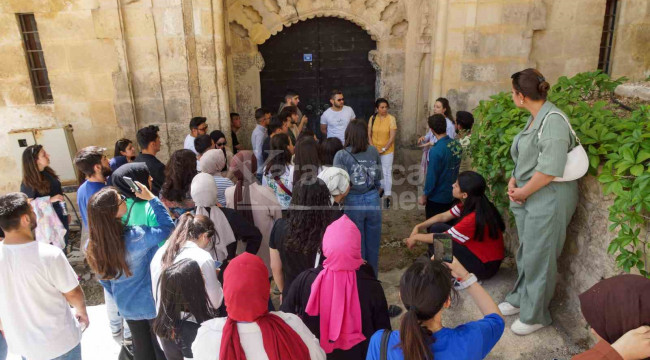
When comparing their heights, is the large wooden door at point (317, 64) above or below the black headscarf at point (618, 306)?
above

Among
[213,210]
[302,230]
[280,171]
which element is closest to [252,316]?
[302,230]

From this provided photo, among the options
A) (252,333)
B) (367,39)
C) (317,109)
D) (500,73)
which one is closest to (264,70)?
(317,109)

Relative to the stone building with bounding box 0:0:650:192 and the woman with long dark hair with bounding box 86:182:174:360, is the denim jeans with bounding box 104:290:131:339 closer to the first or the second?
the woman with long dark hair with bounding box 86:182:174:360

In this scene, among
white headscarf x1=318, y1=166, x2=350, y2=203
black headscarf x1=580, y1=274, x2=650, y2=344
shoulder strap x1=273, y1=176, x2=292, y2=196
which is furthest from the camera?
shoulder strap x1=273, y1=176, x2=292, y2=196

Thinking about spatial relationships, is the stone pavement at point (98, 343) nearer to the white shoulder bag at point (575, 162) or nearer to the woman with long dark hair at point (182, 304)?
the woman with long dark hair at point (182, 304)

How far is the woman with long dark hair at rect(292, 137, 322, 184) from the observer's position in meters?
4.37

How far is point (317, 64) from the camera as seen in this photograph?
8.75 metres

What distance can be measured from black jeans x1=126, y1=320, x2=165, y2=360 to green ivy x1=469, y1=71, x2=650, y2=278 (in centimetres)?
295

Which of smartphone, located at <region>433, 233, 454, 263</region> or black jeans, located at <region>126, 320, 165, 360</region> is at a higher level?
smartphone, located at <region>433, 233, 454, 263</region>

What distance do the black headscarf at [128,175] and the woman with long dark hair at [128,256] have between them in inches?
14.4

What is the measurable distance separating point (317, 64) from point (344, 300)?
673cm

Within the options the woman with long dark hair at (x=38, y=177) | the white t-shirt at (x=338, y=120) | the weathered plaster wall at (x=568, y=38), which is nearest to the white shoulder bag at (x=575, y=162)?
the white t-shirt at (x=338, y=120)

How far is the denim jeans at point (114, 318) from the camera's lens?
3721 millimetres

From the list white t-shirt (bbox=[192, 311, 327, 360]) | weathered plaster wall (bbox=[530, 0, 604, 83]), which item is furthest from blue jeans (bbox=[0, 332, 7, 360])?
weathered plaster wall (bbox=[530, 0, 604, 83])
